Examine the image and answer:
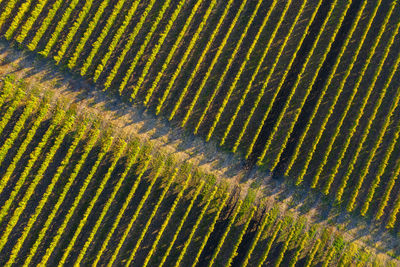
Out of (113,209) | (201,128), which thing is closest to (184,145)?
(201,128)

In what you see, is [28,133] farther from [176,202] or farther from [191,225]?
[191,225]

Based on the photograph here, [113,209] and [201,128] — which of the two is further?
[201,128]

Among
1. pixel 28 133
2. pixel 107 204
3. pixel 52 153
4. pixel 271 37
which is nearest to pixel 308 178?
pixel 271 37

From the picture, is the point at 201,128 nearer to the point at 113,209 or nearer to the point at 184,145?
the point at 184,145

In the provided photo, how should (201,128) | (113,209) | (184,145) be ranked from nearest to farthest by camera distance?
(113,209)
(184,145)
(201,128)

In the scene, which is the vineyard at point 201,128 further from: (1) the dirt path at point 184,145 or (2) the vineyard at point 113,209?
(1) the dirt path at point 184,145

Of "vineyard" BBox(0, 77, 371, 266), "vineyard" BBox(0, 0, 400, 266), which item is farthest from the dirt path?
"vineyard" BBox(0, 77, 371, 266)
